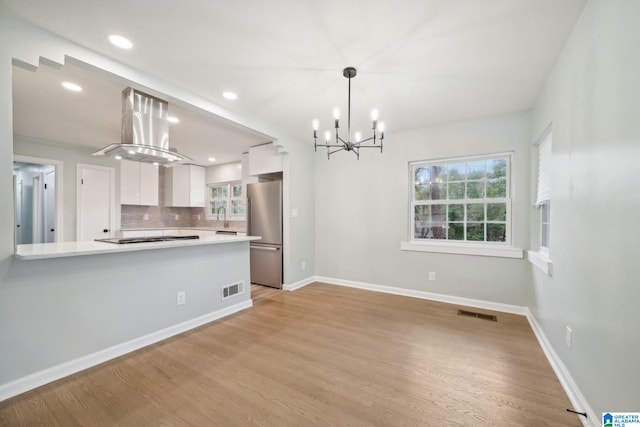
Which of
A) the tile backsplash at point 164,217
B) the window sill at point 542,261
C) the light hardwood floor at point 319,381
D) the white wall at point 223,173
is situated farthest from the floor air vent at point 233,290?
the window sill at point 542,261

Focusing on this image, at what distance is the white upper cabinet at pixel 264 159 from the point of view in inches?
177

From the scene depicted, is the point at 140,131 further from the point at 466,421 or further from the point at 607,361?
the point at 607,361

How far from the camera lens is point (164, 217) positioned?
6512mm

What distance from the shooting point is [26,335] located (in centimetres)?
184

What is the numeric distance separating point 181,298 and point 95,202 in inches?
147

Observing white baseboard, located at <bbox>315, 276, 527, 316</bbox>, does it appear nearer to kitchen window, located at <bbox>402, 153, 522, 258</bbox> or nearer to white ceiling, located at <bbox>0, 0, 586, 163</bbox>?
kitchen window, located at <bbox>402, 153, 522, 258</bbox>

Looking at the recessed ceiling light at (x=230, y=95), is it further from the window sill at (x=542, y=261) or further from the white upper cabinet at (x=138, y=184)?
the white upper cabinet at (x=138, y=184)

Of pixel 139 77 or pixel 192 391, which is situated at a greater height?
pixel 139 77

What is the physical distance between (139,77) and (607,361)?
391cm

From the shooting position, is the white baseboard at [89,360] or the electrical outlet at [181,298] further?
the electrical outlet at [181,298]

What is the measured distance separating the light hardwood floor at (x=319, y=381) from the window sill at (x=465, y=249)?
2.76 ft

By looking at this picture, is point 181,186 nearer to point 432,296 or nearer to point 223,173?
point 223,173

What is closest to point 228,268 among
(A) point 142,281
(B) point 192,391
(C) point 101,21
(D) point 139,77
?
(A) point 142,281

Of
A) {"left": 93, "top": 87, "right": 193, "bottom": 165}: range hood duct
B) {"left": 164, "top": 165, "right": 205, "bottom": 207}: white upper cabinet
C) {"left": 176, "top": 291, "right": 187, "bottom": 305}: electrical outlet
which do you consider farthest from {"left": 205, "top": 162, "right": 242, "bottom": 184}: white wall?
{"left": 176, "top": 291, "right": 187, "bottom": 305}: electrical outlet
